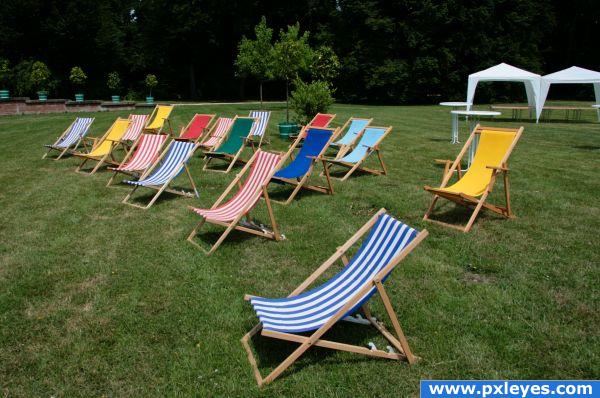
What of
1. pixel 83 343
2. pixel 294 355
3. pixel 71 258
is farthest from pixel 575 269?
pixel 71 258

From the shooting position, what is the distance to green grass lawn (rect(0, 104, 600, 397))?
9.75ft

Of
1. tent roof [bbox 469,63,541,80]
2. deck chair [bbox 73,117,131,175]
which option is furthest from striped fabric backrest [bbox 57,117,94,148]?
tent roof [bbox 469,63,541,80]

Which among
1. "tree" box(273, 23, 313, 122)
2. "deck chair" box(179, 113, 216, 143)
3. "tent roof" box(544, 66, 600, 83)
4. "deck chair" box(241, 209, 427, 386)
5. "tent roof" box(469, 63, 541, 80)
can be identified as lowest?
"deck chair" box(241, 209, 427, 386)

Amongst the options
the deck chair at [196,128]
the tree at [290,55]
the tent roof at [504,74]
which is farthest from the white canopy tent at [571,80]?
the deck chair at [196,128]

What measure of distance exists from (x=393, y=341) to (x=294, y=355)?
73 centimetres

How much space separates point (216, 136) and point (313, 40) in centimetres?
2493

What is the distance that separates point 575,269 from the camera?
14.1ft

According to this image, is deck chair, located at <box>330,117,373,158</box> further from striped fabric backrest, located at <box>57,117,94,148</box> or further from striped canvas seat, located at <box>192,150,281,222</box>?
striped fabric backrest, located at <box>57,117,94,148</box>

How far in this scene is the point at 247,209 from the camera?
505 centimetres

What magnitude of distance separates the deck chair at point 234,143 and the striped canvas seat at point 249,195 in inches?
114

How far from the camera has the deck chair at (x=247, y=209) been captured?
16.5ft

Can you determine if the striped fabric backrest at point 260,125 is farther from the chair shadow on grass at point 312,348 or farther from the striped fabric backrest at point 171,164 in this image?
the chair shadow on grass at point 312,348

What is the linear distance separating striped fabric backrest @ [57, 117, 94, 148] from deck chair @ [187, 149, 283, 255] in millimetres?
6113

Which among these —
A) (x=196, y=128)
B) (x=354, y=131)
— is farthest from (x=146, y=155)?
(x=354, y=131)
